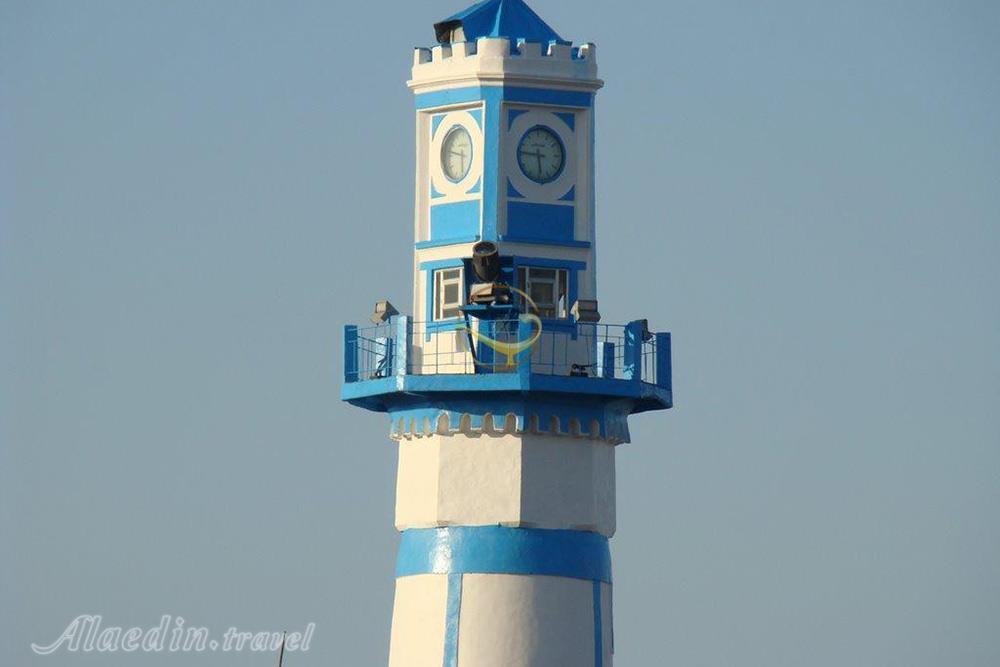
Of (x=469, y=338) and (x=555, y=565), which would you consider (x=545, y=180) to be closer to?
(x=469, y=338)

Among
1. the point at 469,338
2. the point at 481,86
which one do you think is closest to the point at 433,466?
the point at 469,338

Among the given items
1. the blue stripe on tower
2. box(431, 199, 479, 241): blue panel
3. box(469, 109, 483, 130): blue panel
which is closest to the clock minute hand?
box(469, 109, 483, 130): blue panel

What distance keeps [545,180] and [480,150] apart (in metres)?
1.39

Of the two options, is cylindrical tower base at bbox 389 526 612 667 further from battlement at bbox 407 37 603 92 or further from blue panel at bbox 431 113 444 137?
battlement at bbox 407 37 603 92

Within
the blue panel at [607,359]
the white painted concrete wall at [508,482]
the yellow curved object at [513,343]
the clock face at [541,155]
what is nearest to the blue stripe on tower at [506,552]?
the white painted concrete wall at [508,482]

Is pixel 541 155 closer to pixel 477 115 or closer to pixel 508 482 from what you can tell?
pixel 477 115

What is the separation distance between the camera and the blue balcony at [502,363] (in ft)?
187

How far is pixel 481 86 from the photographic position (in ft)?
191

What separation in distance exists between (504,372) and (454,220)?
3345 mm

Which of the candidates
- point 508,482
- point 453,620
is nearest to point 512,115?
point 508,482

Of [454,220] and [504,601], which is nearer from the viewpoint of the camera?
[504,601]

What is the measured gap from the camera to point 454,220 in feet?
192

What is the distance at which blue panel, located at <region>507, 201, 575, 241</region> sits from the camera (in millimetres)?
58125

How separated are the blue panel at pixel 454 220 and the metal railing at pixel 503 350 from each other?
1719 millimetres
